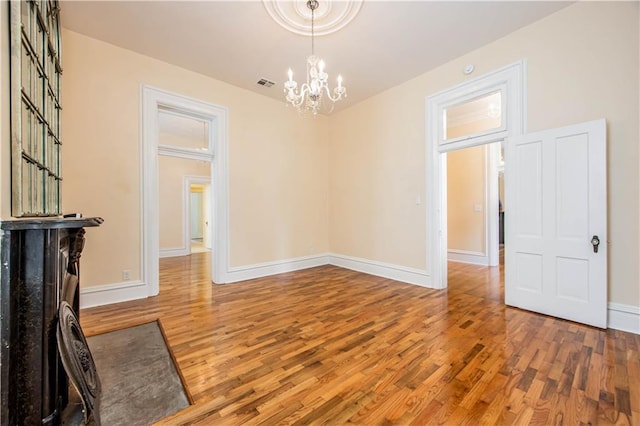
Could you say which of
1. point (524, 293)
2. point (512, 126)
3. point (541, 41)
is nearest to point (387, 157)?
point (512, 126)

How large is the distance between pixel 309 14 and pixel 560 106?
9.59 feet

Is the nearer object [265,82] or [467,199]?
[265,82]

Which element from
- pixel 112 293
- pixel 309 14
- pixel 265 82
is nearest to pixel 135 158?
pixel 112 293

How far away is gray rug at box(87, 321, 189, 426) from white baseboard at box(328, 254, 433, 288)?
3.42 m

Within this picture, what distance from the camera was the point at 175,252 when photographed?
7.22 meters

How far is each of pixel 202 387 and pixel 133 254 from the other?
2.57 meters

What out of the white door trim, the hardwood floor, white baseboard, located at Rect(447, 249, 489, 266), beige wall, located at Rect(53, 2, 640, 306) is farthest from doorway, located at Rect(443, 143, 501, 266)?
the white door trim

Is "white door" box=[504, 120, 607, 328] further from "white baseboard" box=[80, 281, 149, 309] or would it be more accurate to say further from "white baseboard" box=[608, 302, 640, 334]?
"white baseboard" box=[80, 281, 149, 309]

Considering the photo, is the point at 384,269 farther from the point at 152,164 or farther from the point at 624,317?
the point at 152,164

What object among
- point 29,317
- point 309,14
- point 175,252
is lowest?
point 175,252

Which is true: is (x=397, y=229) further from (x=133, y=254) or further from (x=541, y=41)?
(x=133, y=254)

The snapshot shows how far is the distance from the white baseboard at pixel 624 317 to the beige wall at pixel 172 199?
790 centimetres

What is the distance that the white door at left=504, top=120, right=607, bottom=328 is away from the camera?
2.64m

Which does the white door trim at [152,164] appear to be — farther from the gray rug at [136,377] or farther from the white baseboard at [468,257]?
the white baseboard at [468,257]
